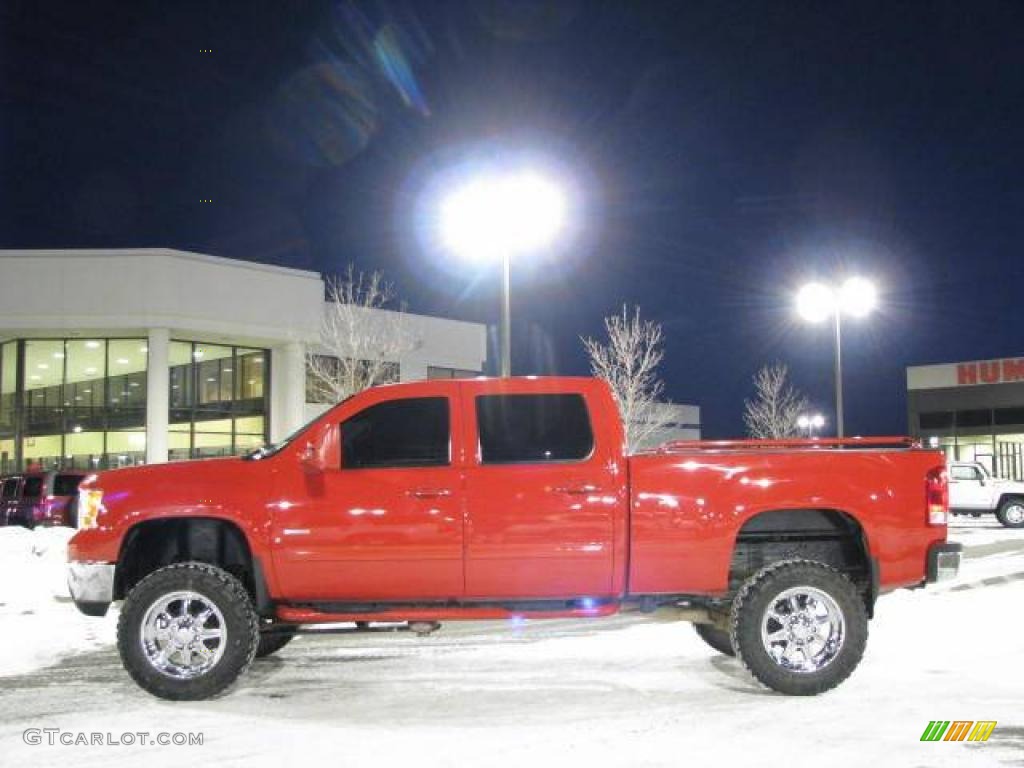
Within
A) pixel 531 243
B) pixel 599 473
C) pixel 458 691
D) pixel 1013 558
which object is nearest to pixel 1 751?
pixel 458 691

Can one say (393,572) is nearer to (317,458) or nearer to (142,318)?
(317,458)

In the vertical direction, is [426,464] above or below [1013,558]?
above

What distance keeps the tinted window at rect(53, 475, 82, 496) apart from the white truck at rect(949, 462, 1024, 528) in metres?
22.7

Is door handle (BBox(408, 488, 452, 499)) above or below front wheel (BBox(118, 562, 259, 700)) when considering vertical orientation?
above

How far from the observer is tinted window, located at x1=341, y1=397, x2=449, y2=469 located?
6754 mm

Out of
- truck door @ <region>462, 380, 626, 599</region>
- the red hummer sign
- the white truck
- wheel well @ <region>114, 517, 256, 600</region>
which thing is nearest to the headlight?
wheel well @ <region>114, 517, 256, 600</region>

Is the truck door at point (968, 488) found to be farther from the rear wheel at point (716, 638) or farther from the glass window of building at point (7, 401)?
the glass window of building at point (7, 401)

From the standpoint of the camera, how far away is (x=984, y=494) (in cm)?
2673

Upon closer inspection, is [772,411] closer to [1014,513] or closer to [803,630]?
[1014,513]

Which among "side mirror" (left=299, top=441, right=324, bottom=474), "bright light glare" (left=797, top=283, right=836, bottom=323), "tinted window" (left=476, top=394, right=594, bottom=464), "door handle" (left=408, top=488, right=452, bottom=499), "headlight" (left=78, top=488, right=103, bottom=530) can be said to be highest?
"bright light glare" (left=797, top=283, right=836, bottom=323)

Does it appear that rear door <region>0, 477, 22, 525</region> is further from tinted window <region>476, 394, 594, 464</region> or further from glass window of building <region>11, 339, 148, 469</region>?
tinted window <region>476, 394, 594, 464</region>

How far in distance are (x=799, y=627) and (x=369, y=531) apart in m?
2.90

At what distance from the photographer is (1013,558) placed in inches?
642

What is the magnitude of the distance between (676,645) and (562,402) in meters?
2.77
